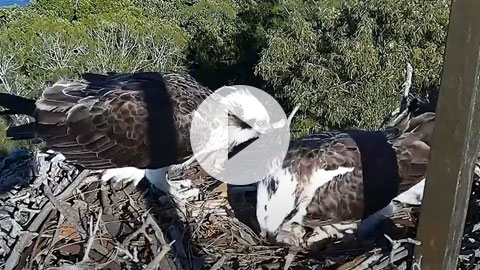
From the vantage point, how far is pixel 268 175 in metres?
2.89

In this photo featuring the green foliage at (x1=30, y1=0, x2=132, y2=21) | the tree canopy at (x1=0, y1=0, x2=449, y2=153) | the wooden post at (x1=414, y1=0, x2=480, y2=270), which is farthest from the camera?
the green foliage at (x1=30, y1=0, x2=132, y2=21)

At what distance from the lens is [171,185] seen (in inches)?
132

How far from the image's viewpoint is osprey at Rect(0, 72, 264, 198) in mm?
3271

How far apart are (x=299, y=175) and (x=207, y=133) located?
2.16 ft

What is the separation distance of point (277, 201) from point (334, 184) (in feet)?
0.90

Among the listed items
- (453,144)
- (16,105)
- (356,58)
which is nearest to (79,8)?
(356,58)

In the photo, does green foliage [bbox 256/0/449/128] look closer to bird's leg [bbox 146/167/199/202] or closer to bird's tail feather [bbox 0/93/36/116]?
bird's leg [bbox 146/167/199/202]

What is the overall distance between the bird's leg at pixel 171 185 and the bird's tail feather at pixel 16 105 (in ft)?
2.45

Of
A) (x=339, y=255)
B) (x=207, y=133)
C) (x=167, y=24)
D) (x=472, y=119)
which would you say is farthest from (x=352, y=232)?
(x=167, y=24)

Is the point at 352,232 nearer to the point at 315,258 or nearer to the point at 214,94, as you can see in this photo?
the point at 315,258

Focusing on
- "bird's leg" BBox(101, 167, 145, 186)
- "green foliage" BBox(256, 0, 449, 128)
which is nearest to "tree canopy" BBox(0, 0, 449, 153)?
"green foliage" BBox(256, 0, 449, 128)

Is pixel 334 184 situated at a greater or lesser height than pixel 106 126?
lesser

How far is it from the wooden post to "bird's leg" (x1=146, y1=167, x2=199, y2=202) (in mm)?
1901

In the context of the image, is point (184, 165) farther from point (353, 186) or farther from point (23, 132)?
point (353, 186)
